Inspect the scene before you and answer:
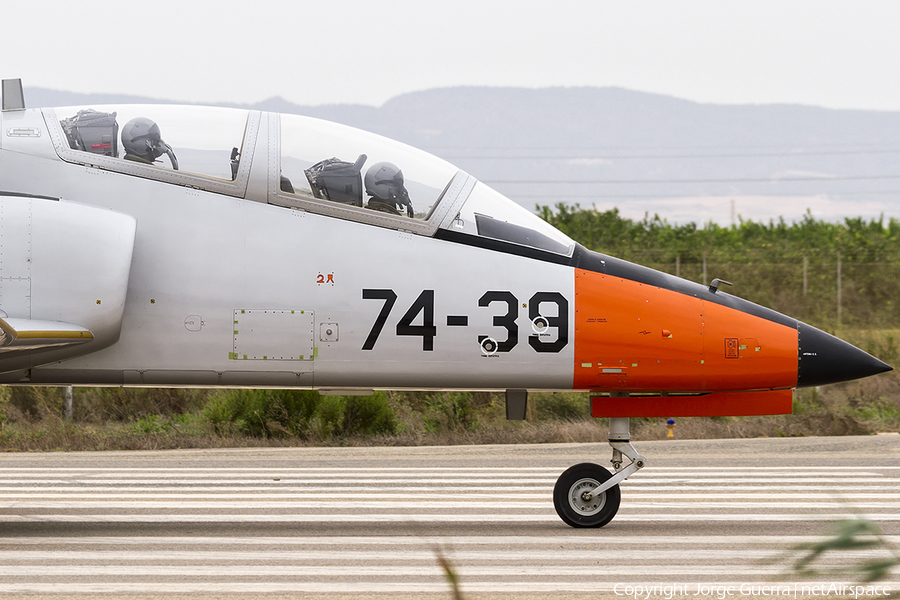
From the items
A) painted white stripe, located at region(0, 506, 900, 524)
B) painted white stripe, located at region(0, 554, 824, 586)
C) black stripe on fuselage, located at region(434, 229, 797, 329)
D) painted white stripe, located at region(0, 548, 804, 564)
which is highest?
black stripe on fuselage, located at region(434, 229, 797, 329)

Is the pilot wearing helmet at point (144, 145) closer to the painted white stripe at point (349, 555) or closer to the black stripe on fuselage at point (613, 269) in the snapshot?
the black stripe on fuselage at point (613, 269)

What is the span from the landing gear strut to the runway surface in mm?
172

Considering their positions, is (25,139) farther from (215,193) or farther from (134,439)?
(134,439)

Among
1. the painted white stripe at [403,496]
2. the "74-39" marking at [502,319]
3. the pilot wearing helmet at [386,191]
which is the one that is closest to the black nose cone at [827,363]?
the "74-39" marking at [502,319]

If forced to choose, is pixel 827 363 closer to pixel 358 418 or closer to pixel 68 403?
pixel 358 418

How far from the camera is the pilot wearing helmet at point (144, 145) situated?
775cm

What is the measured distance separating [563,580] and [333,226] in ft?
10.5

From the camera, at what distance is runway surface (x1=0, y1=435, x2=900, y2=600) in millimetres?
6219

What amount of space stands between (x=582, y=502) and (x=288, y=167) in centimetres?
364

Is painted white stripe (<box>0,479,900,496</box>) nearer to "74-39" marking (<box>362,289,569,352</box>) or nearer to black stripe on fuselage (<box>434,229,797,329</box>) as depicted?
black stripe on fuselage (<box>434,229,797,329</box>)

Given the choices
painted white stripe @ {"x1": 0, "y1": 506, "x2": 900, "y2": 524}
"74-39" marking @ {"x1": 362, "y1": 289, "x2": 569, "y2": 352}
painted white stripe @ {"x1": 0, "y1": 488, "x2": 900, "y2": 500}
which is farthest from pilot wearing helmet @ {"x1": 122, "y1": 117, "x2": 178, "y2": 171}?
painted white stripe @ {"x1": 0, "y1": 488, "x2": 900, "y2": 500}

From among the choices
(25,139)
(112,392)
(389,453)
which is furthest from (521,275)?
(112,392)

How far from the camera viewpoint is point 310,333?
7.62m

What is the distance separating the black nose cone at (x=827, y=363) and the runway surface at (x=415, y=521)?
101cm
